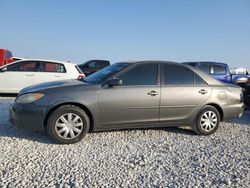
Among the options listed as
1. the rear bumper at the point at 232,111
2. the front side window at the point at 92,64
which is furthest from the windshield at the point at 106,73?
the front side window at the point at 92,64

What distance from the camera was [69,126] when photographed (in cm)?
542

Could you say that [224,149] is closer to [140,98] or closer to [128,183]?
[140,98]

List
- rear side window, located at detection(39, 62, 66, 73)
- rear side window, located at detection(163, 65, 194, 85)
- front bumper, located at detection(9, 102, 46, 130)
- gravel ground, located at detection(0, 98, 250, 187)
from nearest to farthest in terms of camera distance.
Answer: gravel ground, located at detection(0, 98, 250, 187) → front bumper, located at detection(9, 102, 46, 130) → rear side window, located at detection(163, 65, 194, 85) → rear side window, located at detection(39, 62, 66, 73)

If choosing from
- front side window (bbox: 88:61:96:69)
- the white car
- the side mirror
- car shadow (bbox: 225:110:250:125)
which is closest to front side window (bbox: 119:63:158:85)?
the side mirror

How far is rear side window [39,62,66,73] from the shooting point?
37.6ft

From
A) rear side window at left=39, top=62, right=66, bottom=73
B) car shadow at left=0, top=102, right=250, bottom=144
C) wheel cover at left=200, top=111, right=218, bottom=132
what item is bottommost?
car shadow at left=0, top=102, right=250, bottom=144

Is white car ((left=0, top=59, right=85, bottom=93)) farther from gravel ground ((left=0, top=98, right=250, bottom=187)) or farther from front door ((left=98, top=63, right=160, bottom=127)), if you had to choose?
front door ((left=98, top=63, right=160, bottom=127))

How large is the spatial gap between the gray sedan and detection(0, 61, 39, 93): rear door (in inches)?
223

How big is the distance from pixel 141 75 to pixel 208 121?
1.71m

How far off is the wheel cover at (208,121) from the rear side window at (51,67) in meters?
6.58

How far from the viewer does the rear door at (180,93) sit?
6012 mm

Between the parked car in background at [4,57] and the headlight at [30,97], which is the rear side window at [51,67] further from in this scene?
the headlight at [30,97]

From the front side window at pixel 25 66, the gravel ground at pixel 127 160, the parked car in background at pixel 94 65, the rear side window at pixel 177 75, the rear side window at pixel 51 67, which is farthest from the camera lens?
the parked car in background at pixel 94 65

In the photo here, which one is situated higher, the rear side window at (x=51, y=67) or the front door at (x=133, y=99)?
the rear side window at (x=51, y=67)
